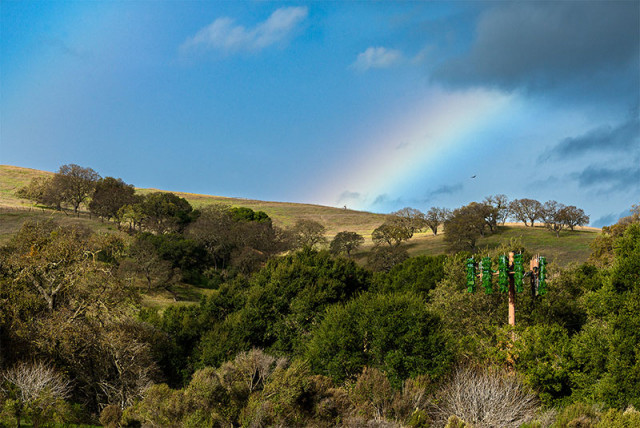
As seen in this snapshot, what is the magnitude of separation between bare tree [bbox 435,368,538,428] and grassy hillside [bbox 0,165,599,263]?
4011cm

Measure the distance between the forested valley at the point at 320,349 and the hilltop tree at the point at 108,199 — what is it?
207ft

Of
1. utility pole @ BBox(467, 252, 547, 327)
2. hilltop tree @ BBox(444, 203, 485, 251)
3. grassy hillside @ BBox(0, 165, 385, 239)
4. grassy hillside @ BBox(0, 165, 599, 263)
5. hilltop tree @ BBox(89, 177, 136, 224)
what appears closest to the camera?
Result: utility pole @ BBox(467, 252, 547, 327)

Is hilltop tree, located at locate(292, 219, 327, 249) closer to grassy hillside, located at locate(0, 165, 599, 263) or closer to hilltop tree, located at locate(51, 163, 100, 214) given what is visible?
grassy hillside, located at locate(0, 165, 599, 263)

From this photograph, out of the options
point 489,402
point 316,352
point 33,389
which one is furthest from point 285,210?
point 489,402

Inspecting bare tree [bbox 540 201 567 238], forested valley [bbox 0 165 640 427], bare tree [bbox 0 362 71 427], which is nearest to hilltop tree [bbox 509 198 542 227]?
bare tree [bbox 540 201 567 238]

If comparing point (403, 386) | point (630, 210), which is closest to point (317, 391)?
point (403, 386)

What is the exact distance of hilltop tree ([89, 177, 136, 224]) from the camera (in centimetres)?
10400

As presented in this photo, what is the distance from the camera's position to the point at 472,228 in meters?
97.1

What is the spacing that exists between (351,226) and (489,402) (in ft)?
419

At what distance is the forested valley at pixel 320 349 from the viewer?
73.3ft

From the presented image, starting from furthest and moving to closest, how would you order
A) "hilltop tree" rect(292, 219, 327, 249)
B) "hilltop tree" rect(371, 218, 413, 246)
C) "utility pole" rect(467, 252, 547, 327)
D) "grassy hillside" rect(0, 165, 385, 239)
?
"grassy hillside" rect(0, 165, 385, 239) → "hilltop tree" rect(292, 219, 327, 249) → "hilltop tree" rect(371, 218, 413, 246) → "utility pole" rect(467, 252, 547, 327)

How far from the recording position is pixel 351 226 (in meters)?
150

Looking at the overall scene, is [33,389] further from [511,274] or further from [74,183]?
[74,183]

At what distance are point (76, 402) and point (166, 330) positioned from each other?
11966mm
